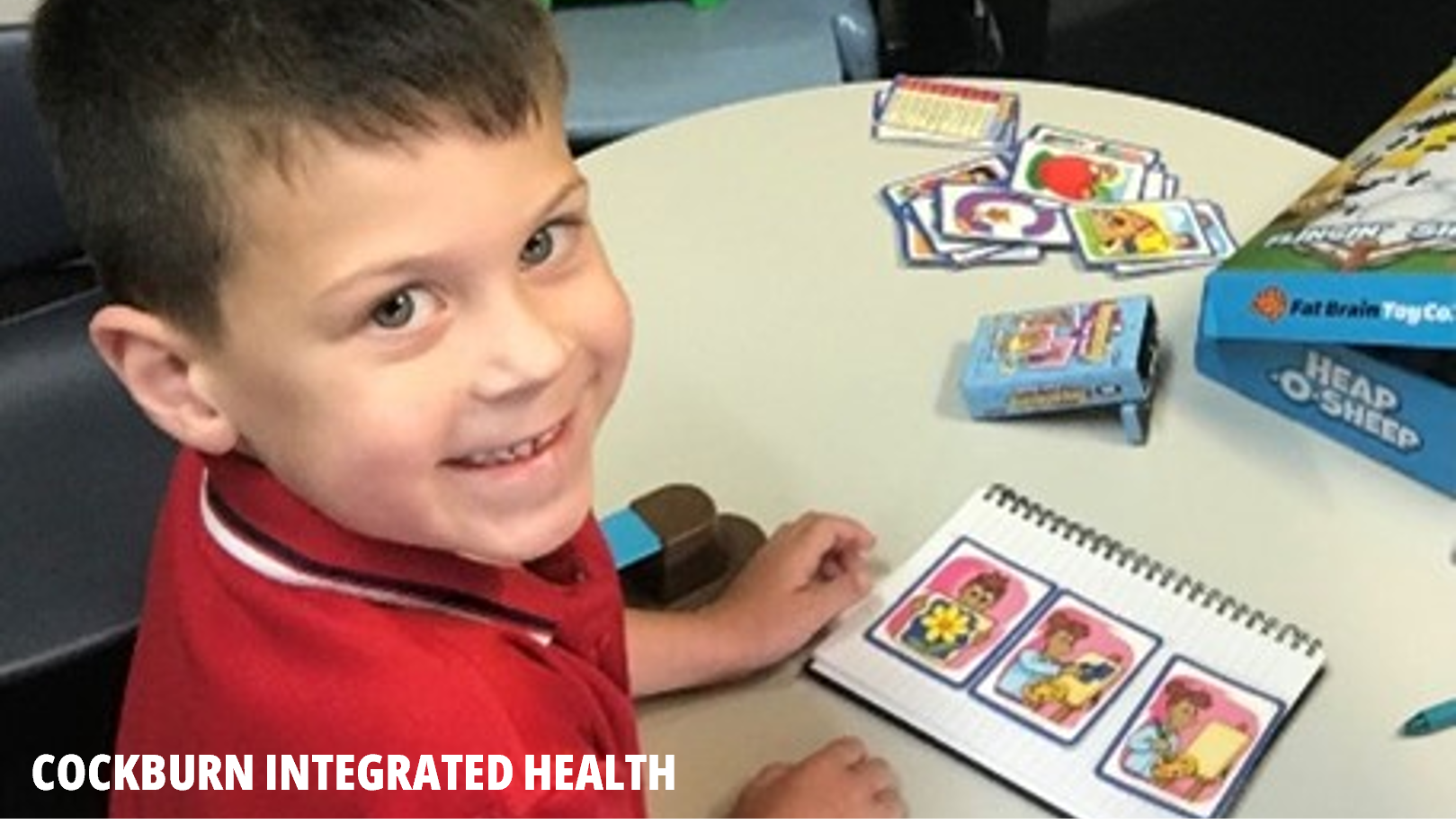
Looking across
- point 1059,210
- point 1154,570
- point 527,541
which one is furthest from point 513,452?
point 1059,210

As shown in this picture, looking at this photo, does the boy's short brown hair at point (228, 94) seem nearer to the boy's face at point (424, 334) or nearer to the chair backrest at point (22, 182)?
the boy's face at point (424, 334)

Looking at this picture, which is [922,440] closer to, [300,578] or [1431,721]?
[1431,721]

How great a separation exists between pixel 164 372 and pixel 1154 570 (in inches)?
20.5

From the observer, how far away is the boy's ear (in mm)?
798

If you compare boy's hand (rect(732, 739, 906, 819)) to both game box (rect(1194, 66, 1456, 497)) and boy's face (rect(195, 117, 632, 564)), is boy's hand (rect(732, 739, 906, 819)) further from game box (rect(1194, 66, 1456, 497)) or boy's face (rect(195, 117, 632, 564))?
game box (rect(1194, 66, 1456, 497))

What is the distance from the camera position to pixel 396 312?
2.45 ft

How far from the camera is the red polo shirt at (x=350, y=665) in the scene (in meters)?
0.80

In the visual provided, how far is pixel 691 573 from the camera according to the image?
43.5 inches

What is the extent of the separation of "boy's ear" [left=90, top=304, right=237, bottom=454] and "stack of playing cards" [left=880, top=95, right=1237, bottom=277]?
1.99ft

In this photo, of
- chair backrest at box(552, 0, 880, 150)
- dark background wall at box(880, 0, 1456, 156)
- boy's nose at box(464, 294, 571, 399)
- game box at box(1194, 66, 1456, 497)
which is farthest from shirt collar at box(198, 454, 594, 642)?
dark background wall at box(880, 0, 1456, 156)

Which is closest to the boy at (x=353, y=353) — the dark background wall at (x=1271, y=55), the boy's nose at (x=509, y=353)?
the boy's nose at (x=509, y=353)

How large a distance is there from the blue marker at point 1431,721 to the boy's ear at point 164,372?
1.84ft

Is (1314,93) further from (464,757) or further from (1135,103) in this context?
(464,757)
